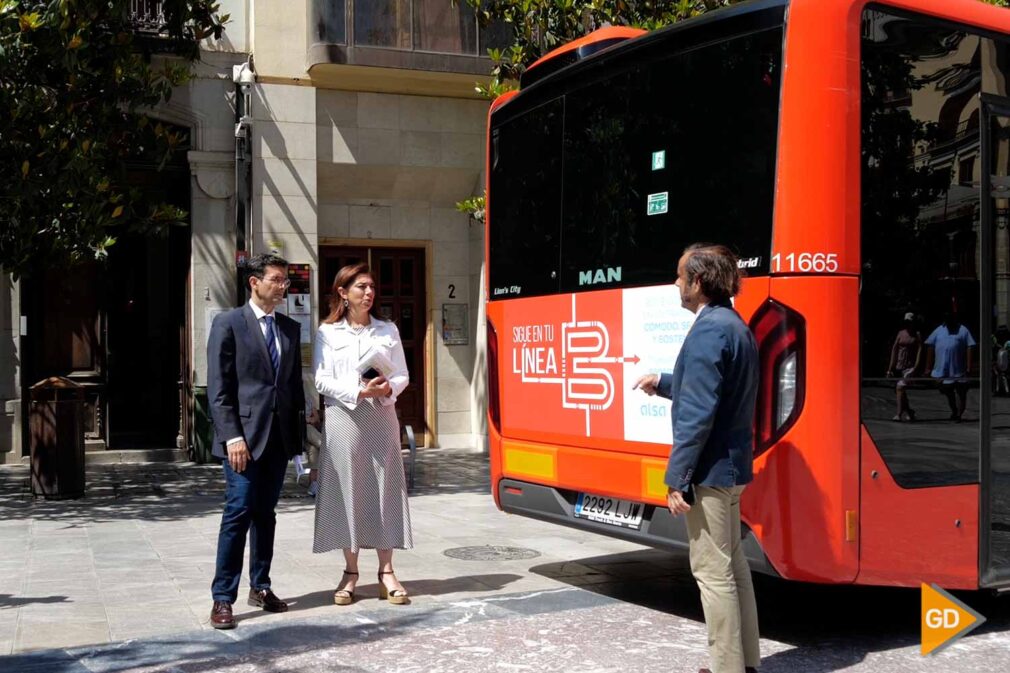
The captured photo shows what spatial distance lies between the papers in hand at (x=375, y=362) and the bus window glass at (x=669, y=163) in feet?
3.52

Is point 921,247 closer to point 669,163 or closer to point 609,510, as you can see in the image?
point 669,163

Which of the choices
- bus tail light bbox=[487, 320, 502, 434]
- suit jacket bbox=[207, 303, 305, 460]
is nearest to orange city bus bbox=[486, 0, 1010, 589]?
bus tail light bbox=[487, 320, 502, 434]

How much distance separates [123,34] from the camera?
11.7m

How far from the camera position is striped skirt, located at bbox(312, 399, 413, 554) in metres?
6.44

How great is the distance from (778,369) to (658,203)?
3.80ft

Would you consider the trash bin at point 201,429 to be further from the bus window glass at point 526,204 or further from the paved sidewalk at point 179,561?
the bus window glass at point 526,204

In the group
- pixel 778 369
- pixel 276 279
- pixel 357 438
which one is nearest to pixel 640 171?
pixel 778 369

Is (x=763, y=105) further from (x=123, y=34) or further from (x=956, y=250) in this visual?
(x=123, y=34)

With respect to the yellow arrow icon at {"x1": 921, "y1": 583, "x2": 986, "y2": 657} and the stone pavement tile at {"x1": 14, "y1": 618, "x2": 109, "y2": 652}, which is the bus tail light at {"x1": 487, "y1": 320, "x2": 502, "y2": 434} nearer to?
the stone pavement tile at {"x1": 14, "y1": 618, "x2": 109, "y2": 652}

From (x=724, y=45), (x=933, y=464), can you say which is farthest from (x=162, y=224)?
(x=933, y=464)

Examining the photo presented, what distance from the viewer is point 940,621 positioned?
5742 mm

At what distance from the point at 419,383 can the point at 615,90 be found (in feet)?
34.5

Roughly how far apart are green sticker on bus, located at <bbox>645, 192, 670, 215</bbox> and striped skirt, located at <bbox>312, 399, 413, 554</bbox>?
1.87m

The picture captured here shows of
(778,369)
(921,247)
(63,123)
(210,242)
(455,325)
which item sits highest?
(63,123)
